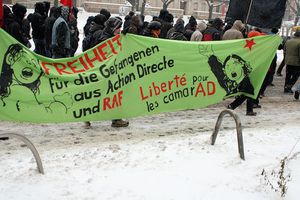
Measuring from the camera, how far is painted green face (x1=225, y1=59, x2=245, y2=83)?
7.88 m

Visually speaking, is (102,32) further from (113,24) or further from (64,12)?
(64,12)

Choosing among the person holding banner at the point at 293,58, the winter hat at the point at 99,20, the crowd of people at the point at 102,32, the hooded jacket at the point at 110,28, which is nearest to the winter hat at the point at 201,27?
the crowd of people at the point at 102,32

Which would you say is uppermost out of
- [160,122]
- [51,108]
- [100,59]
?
[100,59]

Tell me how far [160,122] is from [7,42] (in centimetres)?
336

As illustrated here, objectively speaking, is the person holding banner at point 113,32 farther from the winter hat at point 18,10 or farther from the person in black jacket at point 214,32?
the person in black jacket at point 214,32

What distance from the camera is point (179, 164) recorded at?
5742mm

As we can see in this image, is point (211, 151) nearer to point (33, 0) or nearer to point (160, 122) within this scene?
point (160, 122)

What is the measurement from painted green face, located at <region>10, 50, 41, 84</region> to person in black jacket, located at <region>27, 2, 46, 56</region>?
17.6 feet

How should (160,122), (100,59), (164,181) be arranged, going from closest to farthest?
(164,181), (100,59), (160,122)

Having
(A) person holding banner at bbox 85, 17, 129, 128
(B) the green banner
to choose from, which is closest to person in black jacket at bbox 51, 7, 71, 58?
(A) person holding banner at bbox 85, 17, 129, 128

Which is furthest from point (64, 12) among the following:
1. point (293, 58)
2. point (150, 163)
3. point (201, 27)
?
point (293, 58)

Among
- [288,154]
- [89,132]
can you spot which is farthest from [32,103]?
[288,154]

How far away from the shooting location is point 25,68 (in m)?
6.08

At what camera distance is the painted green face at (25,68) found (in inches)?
238
